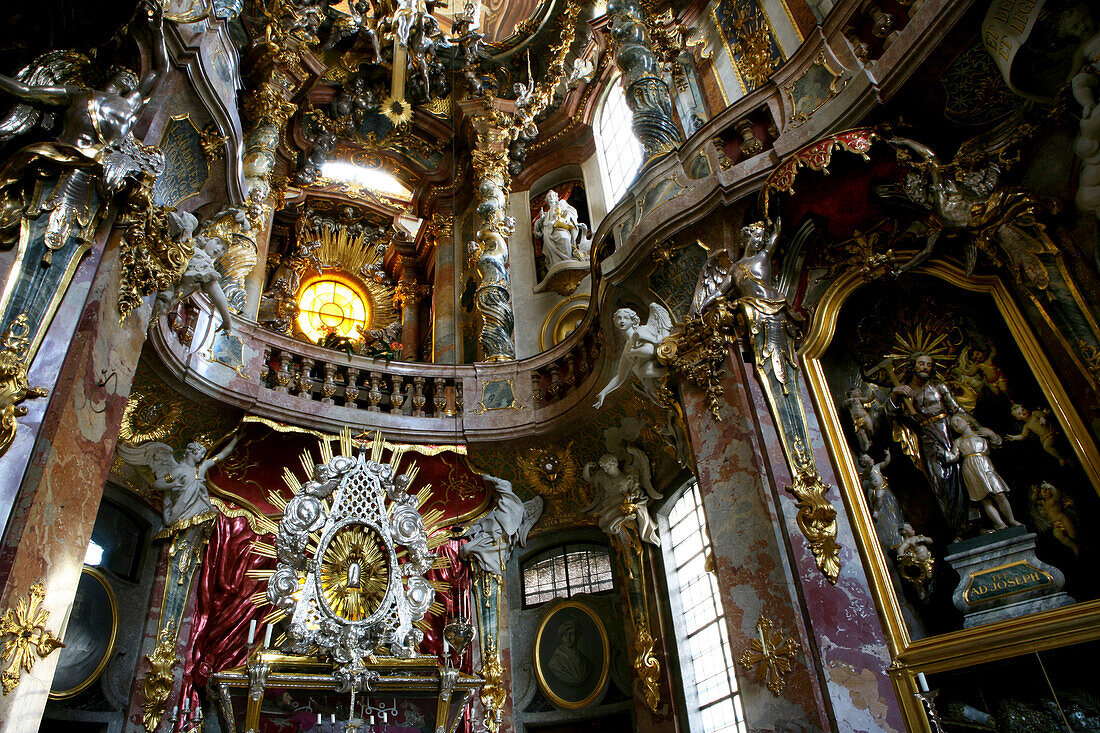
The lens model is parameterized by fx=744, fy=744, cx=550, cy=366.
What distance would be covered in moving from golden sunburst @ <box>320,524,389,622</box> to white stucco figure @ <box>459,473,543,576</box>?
4.71 feet

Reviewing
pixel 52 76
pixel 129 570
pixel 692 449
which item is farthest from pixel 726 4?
pixel 129 570

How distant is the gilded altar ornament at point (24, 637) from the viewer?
420cm

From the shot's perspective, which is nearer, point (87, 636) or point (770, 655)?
point (770, 655)

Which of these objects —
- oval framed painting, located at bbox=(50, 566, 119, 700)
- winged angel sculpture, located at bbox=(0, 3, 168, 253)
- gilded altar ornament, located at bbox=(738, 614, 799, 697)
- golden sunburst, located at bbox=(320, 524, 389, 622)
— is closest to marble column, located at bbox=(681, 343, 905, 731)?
gilded altar ornament, located at bbox=(738, 614, 799, 697)

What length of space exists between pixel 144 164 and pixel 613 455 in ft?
19.0

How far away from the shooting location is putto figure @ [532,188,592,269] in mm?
11805

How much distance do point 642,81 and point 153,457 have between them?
728cm

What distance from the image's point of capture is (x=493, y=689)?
8594 millimetres

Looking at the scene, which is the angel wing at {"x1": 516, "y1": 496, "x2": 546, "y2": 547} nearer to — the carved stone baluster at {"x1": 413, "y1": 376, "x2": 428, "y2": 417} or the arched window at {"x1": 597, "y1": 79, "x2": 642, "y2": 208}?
the carved stone baluster at {"x1": 413, "y1": 376, "x2": 428, "y2": 417}

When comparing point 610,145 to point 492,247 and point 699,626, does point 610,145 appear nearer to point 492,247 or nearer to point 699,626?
point 492,247

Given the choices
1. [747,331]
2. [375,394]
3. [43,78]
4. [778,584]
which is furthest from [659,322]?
[43,78]

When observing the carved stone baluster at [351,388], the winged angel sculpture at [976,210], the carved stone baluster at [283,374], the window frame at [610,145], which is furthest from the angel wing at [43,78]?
the window frame at [610,145]

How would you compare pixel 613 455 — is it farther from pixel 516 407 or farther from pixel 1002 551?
pixel 1002 551

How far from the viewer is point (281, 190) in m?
12.0
